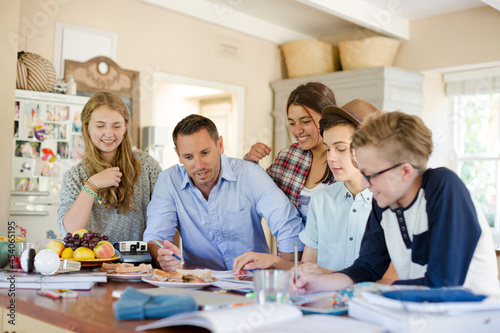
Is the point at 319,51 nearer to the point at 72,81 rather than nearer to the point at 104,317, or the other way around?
the point at 72,81

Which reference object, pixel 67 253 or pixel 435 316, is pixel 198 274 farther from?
pixel 435 316

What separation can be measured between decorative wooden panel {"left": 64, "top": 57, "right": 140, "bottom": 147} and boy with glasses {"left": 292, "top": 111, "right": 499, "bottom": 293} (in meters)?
3.49

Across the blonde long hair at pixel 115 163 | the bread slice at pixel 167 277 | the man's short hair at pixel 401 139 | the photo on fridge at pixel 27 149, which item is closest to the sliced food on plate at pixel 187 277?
the bread slice at pixel 167 277

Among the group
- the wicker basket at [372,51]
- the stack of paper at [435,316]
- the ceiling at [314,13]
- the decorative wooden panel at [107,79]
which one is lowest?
the stack of paper at [435,316]

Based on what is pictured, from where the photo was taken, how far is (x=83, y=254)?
1777mm

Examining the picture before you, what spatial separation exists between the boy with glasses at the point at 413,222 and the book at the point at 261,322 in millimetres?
394

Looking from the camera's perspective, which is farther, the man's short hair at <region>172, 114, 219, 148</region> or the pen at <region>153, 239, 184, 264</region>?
the man's short hair at <region>172, 114, 219, 148</region>

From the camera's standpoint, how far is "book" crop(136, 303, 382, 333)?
934 millimetres

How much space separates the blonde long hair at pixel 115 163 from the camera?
8.07ft

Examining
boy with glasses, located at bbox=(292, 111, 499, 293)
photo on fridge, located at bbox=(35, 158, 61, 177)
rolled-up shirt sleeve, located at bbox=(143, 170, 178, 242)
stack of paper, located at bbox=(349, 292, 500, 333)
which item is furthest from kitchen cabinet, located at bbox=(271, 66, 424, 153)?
stack of paper, located at bbox=(349, 292, 500, 333)

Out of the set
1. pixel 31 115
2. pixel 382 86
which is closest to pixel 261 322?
pixel 31 115

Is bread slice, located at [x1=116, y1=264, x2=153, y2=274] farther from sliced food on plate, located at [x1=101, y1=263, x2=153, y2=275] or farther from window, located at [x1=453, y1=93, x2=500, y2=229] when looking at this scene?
window, located at [x1=453, y1=93, x2=500, y2=229]

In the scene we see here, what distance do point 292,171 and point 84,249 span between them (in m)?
1.11

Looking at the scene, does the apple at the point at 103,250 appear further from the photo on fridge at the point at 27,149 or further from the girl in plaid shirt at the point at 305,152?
the photo on fridge at the point at 27,149
